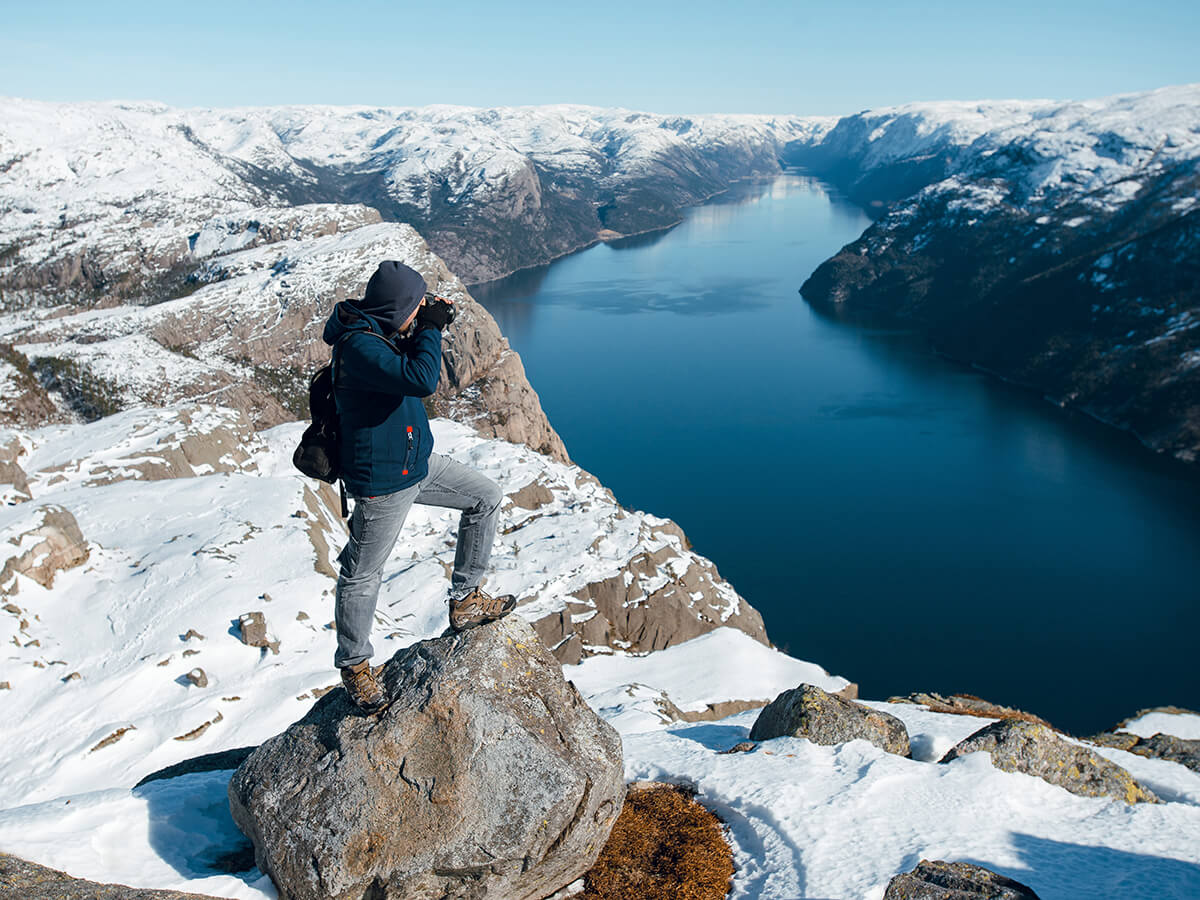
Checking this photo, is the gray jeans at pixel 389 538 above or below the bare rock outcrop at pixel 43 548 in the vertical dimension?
above

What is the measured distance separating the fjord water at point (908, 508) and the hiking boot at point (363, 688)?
56704 mm

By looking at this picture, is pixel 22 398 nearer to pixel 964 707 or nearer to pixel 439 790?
pixel 964 707

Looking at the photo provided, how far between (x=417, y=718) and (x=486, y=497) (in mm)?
2074

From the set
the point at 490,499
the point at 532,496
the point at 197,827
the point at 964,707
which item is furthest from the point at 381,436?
the point at 532,496

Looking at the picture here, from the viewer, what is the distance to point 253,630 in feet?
72.0

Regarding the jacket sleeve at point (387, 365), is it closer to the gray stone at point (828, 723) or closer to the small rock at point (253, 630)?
the gray stone at point (828, 723)

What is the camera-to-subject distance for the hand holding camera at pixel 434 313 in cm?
573

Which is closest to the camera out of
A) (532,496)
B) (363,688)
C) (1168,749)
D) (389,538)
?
(389,538)

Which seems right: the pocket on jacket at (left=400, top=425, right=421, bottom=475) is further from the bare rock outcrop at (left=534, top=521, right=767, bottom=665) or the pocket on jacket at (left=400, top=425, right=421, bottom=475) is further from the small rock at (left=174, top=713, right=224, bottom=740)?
the bare rock outcrop at (left=534, top=521, right=767, bottom=665)

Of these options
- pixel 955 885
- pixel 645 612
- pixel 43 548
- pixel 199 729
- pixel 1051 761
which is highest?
pixel 955 885

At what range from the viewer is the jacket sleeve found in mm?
5391

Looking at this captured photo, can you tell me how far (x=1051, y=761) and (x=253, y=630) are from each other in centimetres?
2035

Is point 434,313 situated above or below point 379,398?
above

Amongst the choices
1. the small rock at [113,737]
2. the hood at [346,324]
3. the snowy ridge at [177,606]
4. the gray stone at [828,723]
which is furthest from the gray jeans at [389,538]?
the small rock at [113,737]
